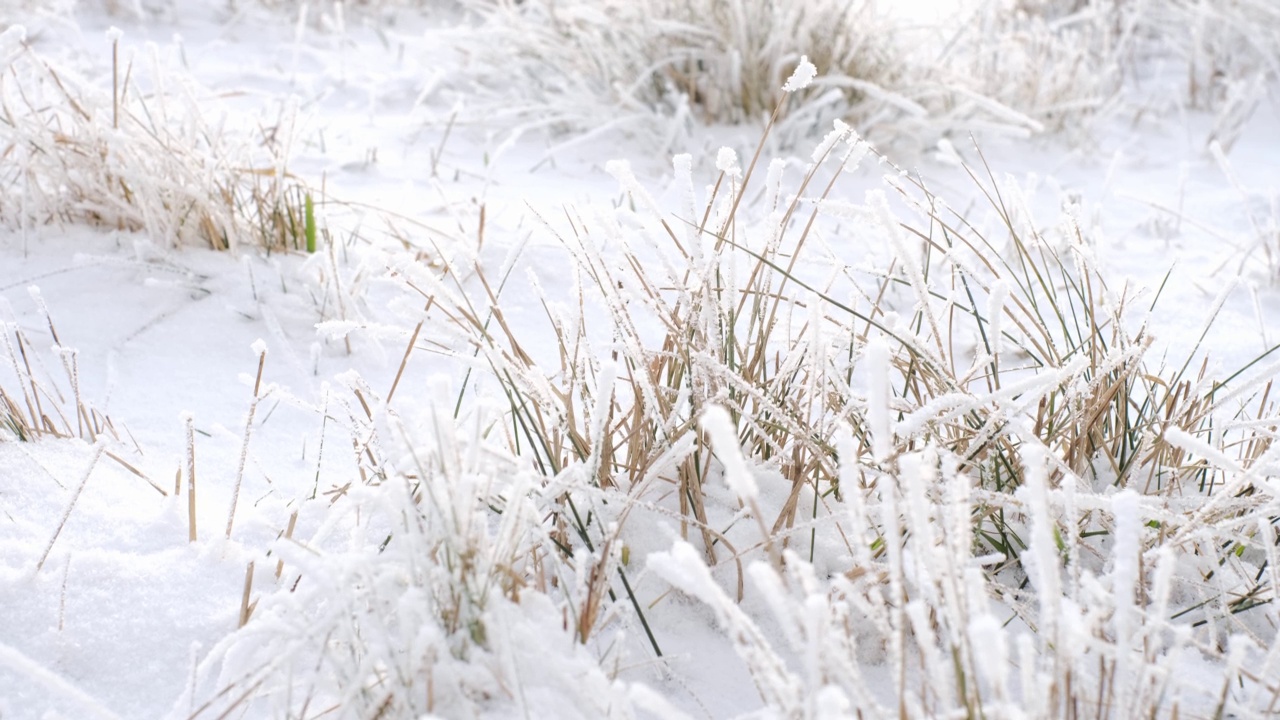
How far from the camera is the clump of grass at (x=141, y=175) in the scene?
5.57ft

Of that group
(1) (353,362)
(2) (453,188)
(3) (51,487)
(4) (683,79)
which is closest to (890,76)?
(4) (683,79)

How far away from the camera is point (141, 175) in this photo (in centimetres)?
165

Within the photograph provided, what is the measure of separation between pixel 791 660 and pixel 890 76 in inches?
90.2

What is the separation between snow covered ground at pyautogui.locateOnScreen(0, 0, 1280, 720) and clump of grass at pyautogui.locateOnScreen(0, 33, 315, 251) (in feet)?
0.05

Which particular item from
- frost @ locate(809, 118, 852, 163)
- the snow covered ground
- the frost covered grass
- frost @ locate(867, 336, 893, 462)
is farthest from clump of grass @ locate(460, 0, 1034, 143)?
frost @ locate(867, 336, 893, 462)

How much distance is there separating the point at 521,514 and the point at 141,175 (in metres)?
1.20

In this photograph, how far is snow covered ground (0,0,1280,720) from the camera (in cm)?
67

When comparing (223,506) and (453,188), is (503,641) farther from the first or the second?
(453,188)

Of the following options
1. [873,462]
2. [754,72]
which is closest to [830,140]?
[873,462]

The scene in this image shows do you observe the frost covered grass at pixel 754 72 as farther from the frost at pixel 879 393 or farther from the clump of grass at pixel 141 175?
the frost at pixel 879 393

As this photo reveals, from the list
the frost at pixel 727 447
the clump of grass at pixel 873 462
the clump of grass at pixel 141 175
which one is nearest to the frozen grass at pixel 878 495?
the clump of grass at pixel 873 462

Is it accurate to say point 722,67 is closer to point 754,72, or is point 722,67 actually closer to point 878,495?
point 754,72

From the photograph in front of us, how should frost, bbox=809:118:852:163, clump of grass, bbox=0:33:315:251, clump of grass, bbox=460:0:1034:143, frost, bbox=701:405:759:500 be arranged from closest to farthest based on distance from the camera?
1. frost, bbox=701:405:759:500
2. frost, bbox=809:118:852:163
3. clump of grass, bbox=0:33:315:251
4. clump of grass, bbox=460:0:1034:143

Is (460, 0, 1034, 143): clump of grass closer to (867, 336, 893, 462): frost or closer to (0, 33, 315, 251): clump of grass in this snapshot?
(0, 33, 315, 251): clump of grass
